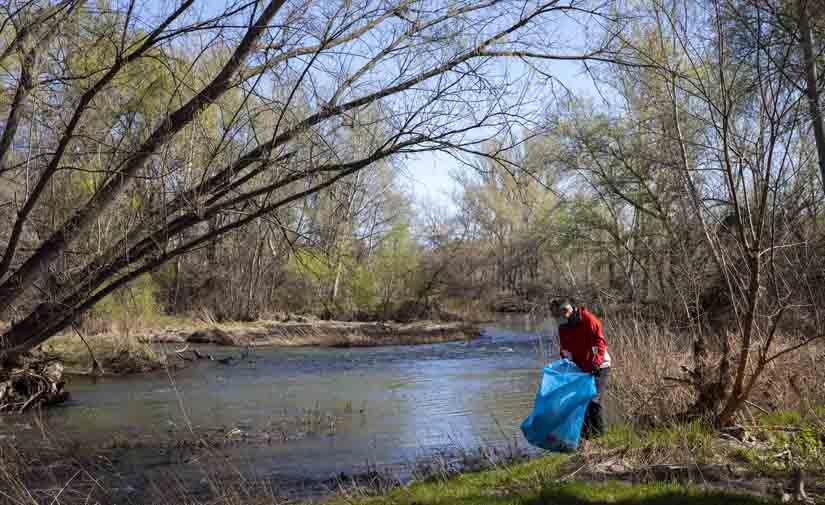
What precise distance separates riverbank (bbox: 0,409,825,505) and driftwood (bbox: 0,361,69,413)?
471 cm

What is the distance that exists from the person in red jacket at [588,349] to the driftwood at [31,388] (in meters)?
9.75

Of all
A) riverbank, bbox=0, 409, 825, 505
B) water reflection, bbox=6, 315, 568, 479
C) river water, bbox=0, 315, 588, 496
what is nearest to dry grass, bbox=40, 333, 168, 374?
river water, bbox=0, 315, 588, 496

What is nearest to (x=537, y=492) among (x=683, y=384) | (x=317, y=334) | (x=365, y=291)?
(x=683, y=384)

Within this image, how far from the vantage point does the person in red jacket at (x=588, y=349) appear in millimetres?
7800

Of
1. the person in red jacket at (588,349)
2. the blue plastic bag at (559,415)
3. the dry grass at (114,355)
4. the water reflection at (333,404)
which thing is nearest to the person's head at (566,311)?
the person in red jacket at (588,349)

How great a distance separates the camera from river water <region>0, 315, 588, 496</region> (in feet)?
30.8

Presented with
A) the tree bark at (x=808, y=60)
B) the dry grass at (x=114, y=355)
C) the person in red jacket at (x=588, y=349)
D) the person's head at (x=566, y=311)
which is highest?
the tree bark at (x=808, y=60)

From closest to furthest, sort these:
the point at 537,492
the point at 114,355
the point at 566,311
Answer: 1. the point at 537,492
2. the point at 566,311
3. the point at 114,355

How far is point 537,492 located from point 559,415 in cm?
146

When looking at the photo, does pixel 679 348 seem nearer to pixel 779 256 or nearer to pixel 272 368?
pixel 779 256

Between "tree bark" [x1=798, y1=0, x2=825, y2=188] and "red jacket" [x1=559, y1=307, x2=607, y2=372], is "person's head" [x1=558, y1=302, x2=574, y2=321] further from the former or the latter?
"tree bark" [x1=798, y1=0, x2=825, y2=188]

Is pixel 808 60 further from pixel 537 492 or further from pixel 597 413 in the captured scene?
pixel 537 492

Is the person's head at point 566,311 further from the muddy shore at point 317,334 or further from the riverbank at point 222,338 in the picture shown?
the muddy shore at point 317,334

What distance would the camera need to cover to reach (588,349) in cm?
784
